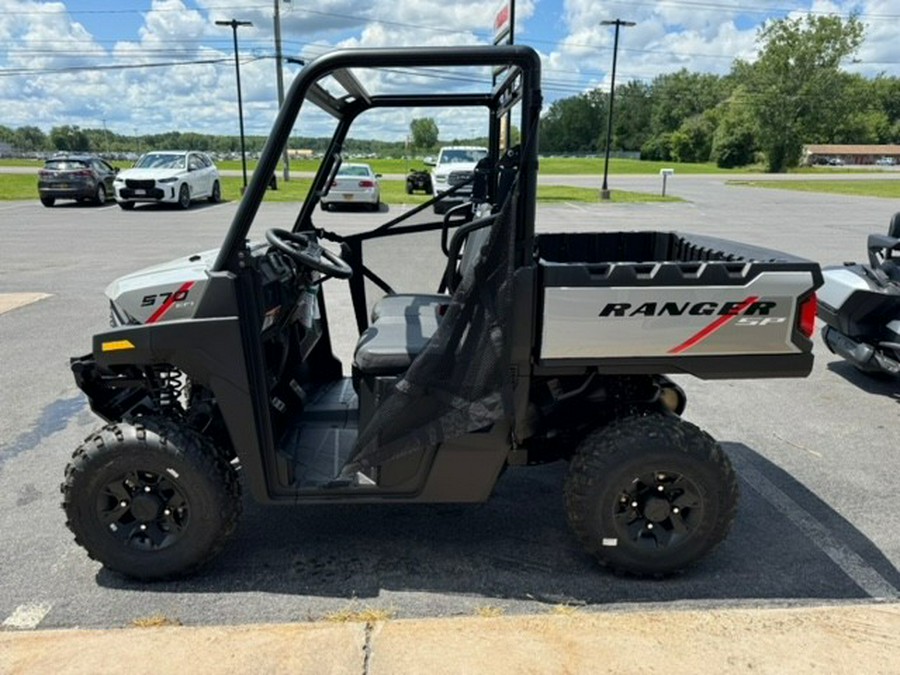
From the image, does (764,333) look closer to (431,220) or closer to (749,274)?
(749,274)

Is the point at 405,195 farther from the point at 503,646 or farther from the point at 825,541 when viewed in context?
the point at 503,646

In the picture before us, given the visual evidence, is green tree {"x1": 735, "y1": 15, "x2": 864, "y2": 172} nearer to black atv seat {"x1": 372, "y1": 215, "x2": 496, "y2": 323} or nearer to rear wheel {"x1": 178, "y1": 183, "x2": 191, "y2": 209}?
rear wheel {"x1": 178, "y1": 183, "x2": 191, "y2": 209}

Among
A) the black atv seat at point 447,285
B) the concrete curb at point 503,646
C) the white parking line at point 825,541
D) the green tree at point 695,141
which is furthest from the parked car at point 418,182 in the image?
the green tree at point 695,141

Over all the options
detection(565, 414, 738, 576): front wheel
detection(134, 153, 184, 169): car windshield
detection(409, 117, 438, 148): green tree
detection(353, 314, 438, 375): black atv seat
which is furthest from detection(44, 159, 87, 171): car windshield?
detection(565, 414, 738, 576): front wheel

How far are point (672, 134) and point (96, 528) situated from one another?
9613 cm

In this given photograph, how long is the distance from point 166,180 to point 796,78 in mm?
64833

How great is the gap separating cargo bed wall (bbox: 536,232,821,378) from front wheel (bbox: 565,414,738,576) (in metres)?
0.27

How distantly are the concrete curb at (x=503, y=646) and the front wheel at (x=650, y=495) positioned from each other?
0.25 m

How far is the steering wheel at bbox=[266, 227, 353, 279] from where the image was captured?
249cm

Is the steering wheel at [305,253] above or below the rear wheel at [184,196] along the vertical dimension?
above

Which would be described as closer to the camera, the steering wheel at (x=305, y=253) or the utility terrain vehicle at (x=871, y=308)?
the steering wheel at (x=305, y=253)

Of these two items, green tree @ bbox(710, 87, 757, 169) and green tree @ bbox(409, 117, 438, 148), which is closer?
green tree @ bbox(409, 117, 438, 148)

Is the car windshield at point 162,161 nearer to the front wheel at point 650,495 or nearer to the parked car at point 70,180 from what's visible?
the parked car at point 70,180

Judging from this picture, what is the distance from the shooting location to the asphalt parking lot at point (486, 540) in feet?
8.60
